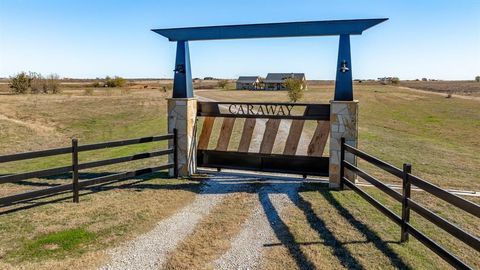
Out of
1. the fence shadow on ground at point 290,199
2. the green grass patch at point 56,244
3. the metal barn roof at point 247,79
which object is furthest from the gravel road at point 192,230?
the metal barn roof at point 247,79

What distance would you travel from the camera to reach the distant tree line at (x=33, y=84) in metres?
56.2

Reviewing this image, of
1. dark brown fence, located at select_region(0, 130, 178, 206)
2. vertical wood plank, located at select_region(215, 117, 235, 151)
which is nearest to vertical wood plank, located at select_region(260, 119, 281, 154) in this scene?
vertical wood plank, located at select_region(215, 117, 235, 151)

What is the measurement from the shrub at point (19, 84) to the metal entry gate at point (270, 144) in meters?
55.6

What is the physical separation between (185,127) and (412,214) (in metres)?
5.99

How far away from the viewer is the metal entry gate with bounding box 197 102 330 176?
9.87 meters

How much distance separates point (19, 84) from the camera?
56094 mm

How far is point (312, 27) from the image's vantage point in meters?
9.27

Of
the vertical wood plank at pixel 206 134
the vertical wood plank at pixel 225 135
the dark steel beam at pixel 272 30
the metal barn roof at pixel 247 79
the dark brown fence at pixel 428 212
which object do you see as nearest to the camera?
the dark brown fence at pixel 428 212

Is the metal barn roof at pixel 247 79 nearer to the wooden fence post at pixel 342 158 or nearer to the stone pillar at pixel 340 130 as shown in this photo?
the stone pillar at pixel 340 130

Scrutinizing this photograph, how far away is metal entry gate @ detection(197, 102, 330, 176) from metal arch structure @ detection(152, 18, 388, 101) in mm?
791

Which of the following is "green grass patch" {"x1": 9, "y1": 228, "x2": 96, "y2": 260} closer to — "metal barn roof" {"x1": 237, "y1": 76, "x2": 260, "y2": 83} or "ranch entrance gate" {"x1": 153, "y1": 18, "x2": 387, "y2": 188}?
"ranch entrance gate" {"x1": 153, "y1": 18, "x2": 387, "y2": 188}

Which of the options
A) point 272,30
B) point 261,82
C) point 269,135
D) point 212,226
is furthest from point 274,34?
point 261,82

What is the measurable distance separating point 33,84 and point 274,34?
2415 inches

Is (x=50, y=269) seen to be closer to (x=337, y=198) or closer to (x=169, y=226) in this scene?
(x=169, y=226)
